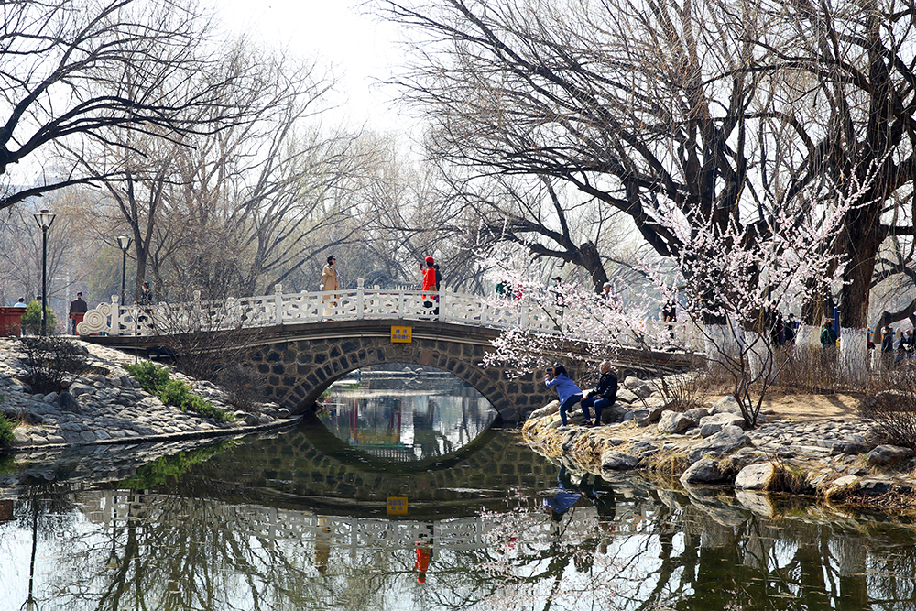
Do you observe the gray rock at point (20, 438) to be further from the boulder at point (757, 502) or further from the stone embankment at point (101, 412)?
the boulder at point (757, 502)

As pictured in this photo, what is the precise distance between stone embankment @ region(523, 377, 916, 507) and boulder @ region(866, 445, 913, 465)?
0.4 inches

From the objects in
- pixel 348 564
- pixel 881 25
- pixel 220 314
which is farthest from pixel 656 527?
pixel 220 314

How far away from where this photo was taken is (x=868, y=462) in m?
9.30

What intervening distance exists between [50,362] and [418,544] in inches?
409

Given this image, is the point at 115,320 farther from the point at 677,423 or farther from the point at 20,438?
the point at 677,423

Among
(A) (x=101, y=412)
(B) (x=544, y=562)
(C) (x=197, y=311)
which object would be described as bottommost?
(B) (x=544, y=562)

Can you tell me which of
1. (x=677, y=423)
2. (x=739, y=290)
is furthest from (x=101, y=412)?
(x=739, y=290)

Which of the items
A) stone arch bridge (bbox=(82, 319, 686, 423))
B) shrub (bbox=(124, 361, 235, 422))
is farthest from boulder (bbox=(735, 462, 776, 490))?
shrub (bbox=(124, 361, 235, 422))

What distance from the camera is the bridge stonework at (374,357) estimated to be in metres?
18.6

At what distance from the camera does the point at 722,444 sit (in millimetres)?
10828

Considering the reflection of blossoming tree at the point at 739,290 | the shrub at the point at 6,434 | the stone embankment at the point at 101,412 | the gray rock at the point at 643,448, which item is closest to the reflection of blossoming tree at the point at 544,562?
the gray rock at the point at 643,448

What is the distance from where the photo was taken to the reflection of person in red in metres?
6.42

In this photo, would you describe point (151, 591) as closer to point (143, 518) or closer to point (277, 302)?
point (143, 518)

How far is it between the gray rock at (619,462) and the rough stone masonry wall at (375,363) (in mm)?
6677
